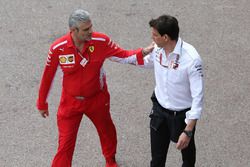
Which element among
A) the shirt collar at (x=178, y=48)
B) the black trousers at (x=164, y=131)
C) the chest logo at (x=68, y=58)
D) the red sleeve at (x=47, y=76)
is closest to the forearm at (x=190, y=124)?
the black trousers at (x=164, y=131)

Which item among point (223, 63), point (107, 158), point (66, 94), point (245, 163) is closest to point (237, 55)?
point (223, 63)

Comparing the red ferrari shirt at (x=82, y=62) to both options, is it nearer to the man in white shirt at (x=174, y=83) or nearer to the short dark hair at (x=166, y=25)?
the man in white shirt at (x=174, y=83)

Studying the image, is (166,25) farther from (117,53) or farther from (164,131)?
(164,131)

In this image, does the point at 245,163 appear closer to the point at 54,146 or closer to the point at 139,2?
the point at 54,146

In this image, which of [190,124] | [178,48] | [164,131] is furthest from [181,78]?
[164,131]

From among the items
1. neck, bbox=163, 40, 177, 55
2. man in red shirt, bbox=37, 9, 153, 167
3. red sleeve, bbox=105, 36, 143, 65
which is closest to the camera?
neck, bbox=163, 40, 177, 55

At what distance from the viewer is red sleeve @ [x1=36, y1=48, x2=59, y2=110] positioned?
4.28 meters

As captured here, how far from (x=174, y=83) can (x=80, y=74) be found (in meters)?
0.83

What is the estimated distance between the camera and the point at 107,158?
16.7 feet

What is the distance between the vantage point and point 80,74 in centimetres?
436

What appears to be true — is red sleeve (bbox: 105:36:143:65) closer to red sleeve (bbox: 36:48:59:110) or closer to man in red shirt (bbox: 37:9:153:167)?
man in red shirt (bbox: 37:9:153:167)

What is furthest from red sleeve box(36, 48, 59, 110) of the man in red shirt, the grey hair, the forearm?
the forearm

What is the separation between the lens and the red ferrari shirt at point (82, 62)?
4.25 meters

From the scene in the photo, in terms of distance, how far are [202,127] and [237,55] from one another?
1543 mm
